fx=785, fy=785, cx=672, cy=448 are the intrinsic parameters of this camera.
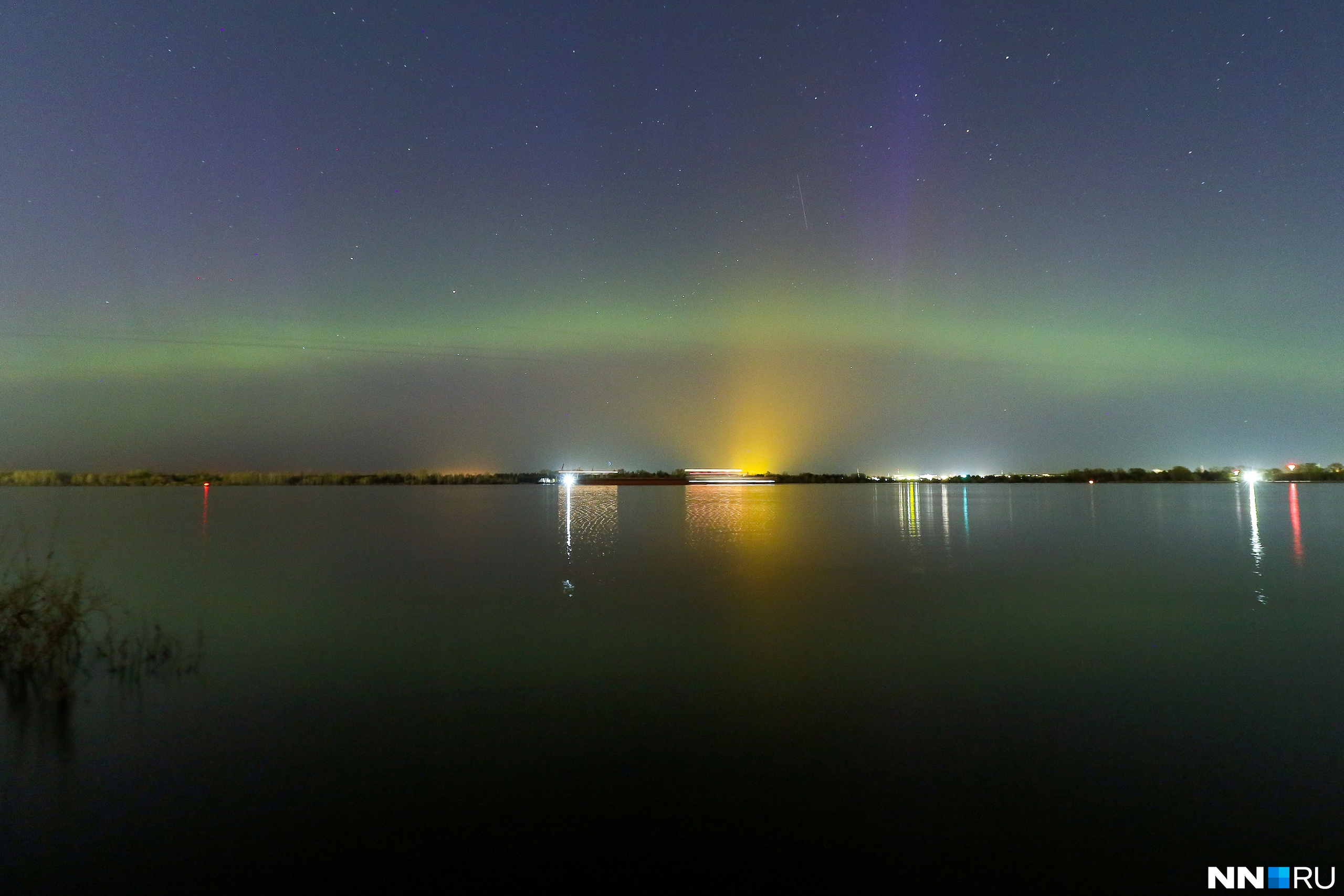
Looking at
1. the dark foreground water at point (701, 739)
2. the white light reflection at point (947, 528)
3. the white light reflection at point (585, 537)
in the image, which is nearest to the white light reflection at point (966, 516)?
the white light reflection at point (947, 528)

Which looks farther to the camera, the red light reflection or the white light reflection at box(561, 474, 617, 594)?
the red light reflection

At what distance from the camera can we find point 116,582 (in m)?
17.7

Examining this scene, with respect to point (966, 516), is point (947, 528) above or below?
below

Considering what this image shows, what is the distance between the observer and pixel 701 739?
739 cm

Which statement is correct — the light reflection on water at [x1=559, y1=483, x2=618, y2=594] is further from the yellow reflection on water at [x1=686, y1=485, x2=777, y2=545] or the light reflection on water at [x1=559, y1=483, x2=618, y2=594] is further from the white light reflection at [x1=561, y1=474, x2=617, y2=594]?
the yellow reflection on water at [x1=686, y1=485, x2=777, y2=545]

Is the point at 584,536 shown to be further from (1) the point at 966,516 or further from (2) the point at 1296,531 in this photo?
(2) the point at 1296,531

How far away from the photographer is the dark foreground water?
5.19 meters

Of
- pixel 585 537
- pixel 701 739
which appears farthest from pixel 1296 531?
pixel 701 739

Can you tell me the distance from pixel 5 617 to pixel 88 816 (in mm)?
5976

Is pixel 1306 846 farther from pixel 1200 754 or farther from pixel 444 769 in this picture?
pixel 444 769

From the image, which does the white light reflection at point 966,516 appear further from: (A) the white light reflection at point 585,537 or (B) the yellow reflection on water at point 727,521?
(A) the white light reflection at point 585,537

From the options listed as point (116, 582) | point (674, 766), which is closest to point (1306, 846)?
Result: point (674, 766)

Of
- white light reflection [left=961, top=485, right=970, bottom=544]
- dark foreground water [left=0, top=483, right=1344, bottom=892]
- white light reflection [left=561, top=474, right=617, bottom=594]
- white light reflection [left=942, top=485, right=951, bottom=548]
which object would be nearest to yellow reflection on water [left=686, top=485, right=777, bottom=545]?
white light reflection [left=561, top=474, right=617, bottom=594]

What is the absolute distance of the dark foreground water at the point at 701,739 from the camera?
5191mm
